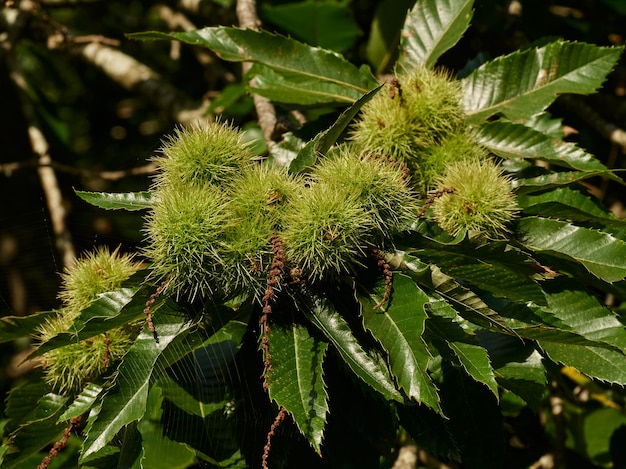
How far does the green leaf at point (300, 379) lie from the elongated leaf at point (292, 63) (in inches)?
37.3

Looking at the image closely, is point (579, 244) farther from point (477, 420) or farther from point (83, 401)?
point (83, 401)

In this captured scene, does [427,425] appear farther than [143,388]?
Yes

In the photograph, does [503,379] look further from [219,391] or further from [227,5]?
[227,5]

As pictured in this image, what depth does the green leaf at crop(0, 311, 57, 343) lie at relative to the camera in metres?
1.58

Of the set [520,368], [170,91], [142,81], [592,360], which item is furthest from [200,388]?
[142,81]

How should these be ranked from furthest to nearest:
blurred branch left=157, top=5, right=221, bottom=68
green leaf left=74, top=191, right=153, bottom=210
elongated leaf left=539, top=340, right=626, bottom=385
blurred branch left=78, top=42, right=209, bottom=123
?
blurred branch left=157, top=5, right=221, bottom=68, blurred branch left=78, top=42, right=209, bottom=123, green leaf left=74, top=191, right=153, bottom=210, elongated leaf left=539, top=340, right=626, bottom=385

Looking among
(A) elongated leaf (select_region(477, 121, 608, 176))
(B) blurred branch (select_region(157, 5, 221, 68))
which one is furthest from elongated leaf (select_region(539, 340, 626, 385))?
(B) blurred branch (select_region(157, 5, 221, 68))

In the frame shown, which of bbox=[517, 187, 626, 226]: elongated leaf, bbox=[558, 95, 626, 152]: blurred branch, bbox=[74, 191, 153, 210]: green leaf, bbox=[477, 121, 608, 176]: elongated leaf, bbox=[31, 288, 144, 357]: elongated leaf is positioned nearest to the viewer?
bbox=[31, 288, 144, 357]: elongated leaf

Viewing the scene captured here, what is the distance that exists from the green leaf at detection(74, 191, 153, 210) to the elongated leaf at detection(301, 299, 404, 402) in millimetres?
474

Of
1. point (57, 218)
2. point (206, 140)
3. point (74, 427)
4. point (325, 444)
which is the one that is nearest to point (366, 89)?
point (206, 140)

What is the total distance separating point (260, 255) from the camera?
135 cm

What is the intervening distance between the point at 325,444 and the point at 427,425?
0.26 m

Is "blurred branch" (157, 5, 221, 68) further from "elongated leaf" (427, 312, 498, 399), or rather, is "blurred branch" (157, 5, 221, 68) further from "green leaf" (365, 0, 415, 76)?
"elongated leaf" (427, 312, 498, 399)

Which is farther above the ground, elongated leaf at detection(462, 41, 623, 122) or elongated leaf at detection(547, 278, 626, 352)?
elongated leaf at detection(462, 41, 623, 122)
